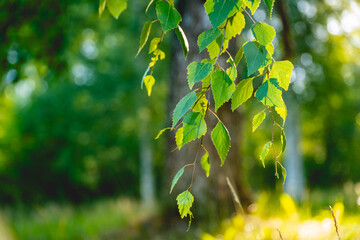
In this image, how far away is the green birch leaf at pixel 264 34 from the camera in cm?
82

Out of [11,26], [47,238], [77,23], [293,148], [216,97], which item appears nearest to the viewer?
[216,97]

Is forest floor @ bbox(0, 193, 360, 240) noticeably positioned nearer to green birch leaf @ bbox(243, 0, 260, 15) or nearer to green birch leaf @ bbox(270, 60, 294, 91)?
green birch leaf @ bbox(270, 60, 294, 91)

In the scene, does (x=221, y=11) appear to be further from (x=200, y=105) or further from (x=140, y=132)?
(x=140, y=132)

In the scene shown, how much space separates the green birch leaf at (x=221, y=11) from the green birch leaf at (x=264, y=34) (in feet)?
0.24

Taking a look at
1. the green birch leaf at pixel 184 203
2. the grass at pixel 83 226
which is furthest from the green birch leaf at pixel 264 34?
the grass at pixel 83 226

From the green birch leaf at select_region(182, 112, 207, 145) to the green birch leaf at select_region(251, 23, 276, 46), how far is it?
0.24m

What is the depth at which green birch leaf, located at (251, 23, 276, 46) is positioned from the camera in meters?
0.82

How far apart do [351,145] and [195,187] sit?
1888 cm

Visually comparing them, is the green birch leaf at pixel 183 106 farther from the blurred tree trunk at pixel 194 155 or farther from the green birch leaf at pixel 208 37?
the blurred tree trunk at pixel 194 155

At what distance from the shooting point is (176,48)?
12.0 ft

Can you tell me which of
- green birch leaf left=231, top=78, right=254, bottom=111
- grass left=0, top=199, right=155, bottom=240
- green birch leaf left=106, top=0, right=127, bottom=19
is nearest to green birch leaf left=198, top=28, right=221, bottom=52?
green birch leaf left=231, top=78, right=254, bottom=111

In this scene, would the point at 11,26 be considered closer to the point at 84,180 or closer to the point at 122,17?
the point at 122,17

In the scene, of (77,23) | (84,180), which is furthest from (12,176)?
(77,23)

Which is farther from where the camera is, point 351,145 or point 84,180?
point 351,145
